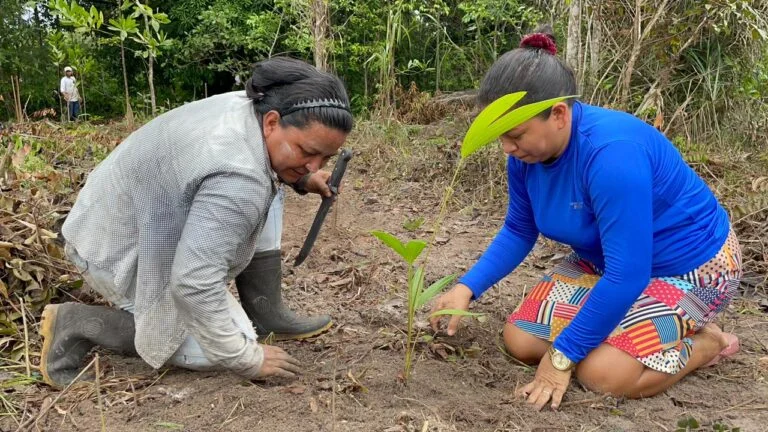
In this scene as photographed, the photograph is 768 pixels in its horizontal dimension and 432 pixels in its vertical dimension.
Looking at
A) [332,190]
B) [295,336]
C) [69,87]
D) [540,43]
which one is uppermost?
[540,43]

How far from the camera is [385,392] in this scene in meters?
1.78

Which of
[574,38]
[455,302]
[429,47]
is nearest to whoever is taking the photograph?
[455,302]

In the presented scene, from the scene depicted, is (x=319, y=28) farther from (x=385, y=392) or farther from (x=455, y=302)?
(x=385, y=392)

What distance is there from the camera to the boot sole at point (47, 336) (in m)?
1.84

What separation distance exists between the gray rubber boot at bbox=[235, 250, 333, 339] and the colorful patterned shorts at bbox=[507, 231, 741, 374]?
780 mm

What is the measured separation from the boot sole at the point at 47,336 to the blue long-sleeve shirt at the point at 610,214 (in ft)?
4.14

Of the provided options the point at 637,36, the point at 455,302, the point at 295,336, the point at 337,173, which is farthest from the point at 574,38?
the point at 295,336

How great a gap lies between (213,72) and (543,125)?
10407 millimetres

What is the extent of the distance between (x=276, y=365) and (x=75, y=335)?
0.63 meters

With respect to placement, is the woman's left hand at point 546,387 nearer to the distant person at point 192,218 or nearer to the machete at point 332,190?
the distant person at point 192,218

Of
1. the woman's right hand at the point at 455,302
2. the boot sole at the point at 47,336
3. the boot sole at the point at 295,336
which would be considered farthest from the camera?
the boot sole at the point at 295,336

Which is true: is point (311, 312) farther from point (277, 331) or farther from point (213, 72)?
point (213, 72)

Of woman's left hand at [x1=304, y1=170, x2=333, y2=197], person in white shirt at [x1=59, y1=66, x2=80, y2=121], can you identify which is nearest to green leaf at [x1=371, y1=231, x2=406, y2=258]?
woman's left hand at [x1=304, y1=170, x2=333, y2=197]

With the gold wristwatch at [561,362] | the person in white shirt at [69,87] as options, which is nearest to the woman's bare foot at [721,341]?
the gold wristwatch at [561,362]
